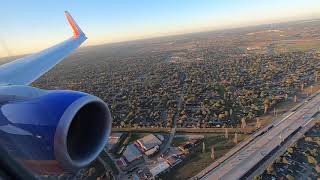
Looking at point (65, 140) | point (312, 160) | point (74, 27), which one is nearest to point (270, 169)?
point (312, 160)

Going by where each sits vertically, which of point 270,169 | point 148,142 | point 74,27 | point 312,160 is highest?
point 74,27

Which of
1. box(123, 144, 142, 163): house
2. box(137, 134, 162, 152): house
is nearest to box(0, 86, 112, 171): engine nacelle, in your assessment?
box(123, 144, 142, 163): house

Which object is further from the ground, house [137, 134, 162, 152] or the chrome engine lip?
the chrome engine lip

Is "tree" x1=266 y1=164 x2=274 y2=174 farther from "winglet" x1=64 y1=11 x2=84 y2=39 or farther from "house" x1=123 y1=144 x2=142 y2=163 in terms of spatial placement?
"winglet" x1=64 y1=11 x2=84 y2=39

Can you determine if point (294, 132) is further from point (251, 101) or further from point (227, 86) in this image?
point (227, 86)

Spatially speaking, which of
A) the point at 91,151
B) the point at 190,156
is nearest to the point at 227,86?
the point at 190,156

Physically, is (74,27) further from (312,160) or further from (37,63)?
(312,160)

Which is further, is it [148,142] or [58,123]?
[148,142]
